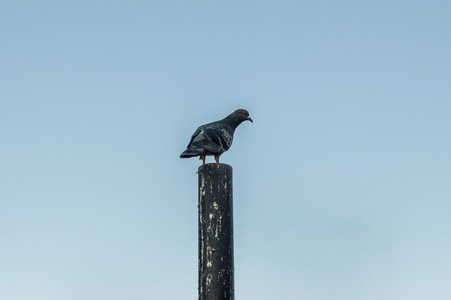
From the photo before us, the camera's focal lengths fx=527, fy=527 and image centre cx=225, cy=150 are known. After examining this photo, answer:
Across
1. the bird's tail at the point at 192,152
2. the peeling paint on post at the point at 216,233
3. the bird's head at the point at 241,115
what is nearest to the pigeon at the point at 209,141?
the bird's tail at the point at 192,152

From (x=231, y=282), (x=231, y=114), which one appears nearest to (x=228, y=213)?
(x=231, y=282)

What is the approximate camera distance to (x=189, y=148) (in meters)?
7.50

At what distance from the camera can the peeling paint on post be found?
573cm

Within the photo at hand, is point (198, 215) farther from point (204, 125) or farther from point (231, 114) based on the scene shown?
point (231, 114)

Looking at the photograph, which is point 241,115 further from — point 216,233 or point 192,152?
point 216,233

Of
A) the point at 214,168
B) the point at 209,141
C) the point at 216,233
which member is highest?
the point at 209,141

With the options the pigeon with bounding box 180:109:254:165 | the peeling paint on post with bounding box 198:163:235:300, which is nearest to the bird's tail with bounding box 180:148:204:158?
the pigeon with bounding box 180:109:254:165

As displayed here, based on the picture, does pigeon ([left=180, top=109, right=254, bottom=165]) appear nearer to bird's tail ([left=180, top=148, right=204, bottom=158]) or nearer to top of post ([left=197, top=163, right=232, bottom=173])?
bird's tail ([left=180, top=148, right=204, bottom=158])

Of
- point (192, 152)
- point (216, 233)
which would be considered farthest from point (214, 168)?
point (192, 152)

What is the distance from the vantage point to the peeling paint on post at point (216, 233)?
18.8ft

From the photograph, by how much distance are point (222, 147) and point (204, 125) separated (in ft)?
1.54

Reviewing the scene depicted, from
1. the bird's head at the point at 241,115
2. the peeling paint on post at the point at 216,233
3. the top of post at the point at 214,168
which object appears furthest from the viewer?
the bird's head at the point at 241,115

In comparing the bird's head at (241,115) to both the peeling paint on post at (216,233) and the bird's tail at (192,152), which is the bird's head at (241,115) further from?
the peeling paint on post at (216,233)

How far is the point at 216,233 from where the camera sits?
5.88 meters
